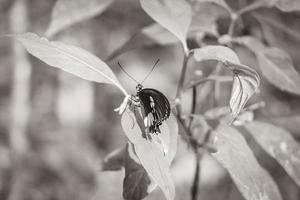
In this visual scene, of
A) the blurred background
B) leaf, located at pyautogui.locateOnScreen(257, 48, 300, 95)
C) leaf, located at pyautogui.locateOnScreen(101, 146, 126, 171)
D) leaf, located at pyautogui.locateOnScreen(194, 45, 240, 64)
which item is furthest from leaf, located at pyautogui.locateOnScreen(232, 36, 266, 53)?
the blurred background

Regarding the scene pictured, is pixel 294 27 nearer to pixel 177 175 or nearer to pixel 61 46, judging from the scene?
pixel 61 46

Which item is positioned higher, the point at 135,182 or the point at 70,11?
the point at 70,11

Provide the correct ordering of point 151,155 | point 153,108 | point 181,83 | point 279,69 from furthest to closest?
point 279,69
point 181,83
point 153,108
point 151,155

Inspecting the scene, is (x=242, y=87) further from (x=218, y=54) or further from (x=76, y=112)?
(x=76, y=112)

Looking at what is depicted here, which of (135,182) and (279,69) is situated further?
(279,69)

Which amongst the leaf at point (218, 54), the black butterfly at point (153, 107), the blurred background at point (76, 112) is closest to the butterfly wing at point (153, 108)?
the black butterfly at point (153, 107)

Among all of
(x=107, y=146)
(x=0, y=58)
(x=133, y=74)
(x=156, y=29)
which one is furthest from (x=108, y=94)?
(x=156, y=29)

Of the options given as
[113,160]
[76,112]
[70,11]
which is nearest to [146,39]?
[70,11]

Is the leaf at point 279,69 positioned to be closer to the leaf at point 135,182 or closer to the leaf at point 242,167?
the leaf at point 242,167
